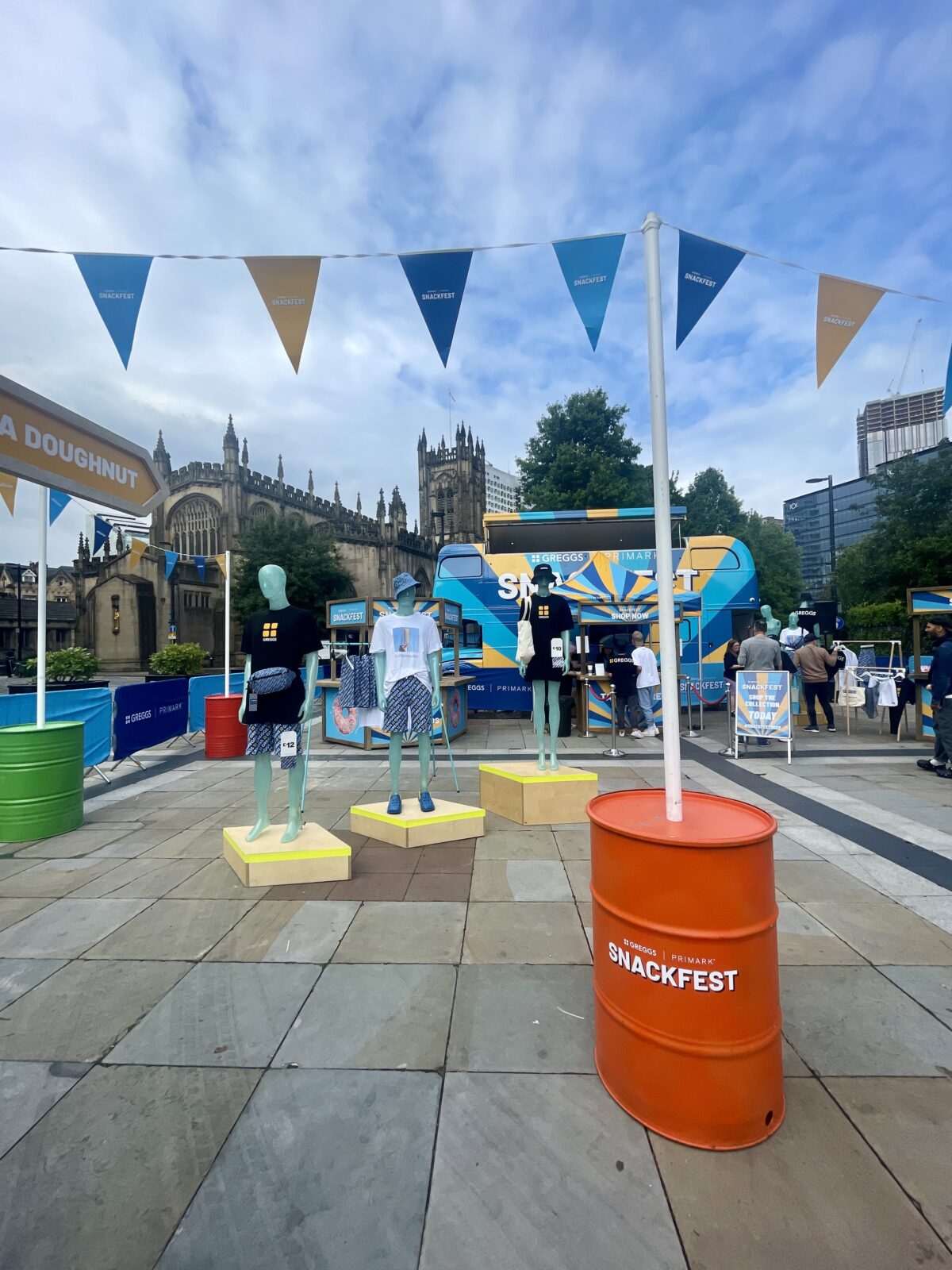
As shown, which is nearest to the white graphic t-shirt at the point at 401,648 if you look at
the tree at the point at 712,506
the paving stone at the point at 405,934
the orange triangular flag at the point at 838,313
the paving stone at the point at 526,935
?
the paving stone at the point at 405,934

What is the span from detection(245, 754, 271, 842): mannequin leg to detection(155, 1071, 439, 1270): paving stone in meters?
2.33

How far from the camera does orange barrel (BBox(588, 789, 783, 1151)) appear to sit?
1.84 metres

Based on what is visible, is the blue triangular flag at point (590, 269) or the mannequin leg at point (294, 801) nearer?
the mannequin leg at point (294, 801)

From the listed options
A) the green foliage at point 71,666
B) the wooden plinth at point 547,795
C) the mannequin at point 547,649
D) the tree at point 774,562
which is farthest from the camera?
the tree at point 774,562

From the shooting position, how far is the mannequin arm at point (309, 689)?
4.27 meters

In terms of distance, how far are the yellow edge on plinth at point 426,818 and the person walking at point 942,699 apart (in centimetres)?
596

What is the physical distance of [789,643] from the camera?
13336 millimetres

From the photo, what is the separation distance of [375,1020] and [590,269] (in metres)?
5.26

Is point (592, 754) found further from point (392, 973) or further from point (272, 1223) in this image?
point (272, 1223)

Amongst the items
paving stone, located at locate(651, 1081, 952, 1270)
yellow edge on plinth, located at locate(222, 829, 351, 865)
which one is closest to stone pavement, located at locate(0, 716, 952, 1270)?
paving stone, located at locate(651, 1081, 952, 1270)

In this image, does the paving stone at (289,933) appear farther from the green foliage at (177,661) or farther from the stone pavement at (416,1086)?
the green foliage at (177,661)

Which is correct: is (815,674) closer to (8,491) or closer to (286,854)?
(286,854)

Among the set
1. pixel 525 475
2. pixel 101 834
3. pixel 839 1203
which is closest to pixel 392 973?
pixel 839 1203

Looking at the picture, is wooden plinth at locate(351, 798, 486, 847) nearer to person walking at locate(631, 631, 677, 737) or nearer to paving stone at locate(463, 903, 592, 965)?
paving stone at locate(463, 903, 592, 965)
